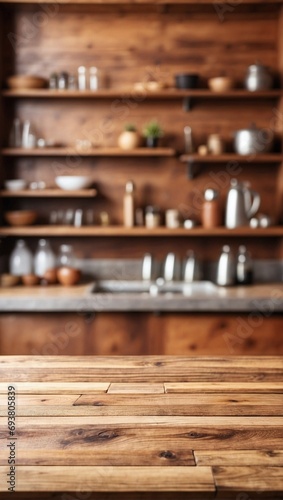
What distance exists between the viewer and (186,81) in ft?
12.2

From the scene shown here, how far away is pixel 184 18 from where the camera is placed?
3873mm

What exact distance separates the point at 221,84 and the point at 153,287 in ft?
4.61

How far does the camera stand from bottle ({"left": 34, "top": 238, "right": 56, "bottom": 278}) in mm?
3811

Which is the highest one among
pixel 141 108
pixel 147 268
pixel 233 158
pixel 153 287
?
pixel 141 108

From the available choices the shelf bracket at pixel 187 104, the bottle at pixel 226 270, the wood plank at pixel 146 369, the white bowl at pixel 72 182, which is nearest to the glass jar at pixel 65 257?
the white bowl at pixel 72 182

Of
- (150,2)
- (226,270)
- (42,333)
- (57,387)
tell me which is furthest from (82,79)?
(57,387)

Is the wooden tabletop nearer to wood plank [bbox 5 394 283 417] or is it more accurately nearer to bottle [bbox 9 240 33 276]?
wood plank [bbox 5 394 283 417]

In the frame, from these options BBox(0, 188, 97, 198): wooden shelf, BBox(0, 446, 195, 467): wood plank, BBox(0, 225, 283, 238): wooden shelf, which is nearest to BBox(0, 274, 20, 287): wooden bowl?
BBox(0, 225, 283, 238): wooden shelf

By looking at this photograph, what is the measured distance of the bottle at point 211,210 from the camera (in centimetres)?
381

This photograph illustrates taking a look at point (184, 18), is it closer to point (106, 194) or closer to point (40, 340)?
point (106, 194)

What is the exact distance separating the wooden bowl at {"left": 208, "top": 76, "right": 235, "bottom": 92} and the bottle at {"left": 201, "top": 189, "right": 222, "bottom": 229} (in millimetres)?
667

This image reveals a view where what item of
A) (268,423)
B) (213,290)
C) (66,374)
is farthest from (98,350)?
(268,423)

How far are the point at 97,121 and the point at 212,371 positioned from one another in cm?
283

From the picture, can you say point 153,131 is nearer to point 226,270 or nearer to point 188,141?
point 188,141
